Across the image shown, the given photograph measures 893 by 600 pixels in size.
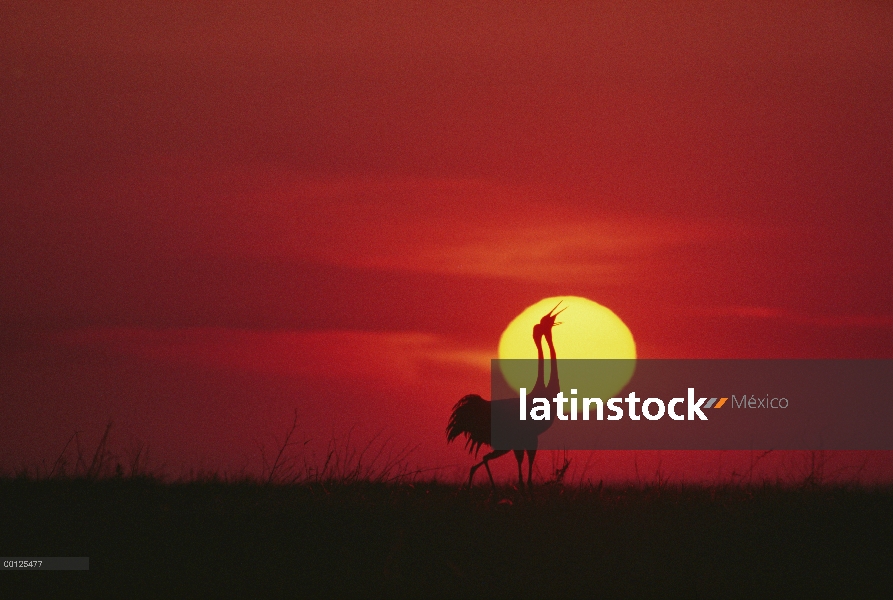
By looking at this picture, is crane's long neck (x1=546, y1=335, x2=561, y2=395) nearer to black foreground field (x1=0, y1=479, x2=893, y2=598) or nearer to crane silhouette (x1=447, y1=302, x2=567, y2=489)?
crane silhouette (x1=447, y1=302, x2=567, y2=489)

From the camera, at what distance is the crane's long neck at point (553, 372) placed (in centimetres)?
1125

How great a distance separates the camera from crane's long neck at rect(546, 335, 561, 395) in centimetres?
1125

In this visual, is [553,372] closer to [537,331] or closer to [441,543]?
[537,331]

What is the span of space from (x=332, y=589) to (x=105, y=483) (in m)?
4.58

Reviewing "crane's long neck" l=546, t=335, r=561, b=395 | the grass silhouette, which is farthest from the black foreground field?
"crane's long neck" l=546, t=335, r=561, b=395

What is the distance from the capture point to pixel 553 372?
11.5 metres

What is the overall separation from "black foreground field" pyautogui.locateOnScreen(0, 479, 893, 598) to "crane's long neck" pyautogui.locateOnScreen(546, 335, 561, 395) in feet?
6.32

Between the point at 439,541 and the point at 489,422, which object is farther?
the point at 489,422

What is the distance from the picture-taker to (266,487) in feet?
32.2

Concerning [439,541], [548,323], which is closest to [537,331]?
[548,323]

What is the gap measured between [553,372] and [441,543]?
15.6 ft

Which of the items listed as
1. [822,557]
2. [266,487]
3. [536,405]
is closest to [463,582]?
[822,557]

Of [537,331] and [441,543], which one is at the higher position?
[537,331]

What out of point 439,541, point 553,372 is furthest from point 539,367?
point 439,541
